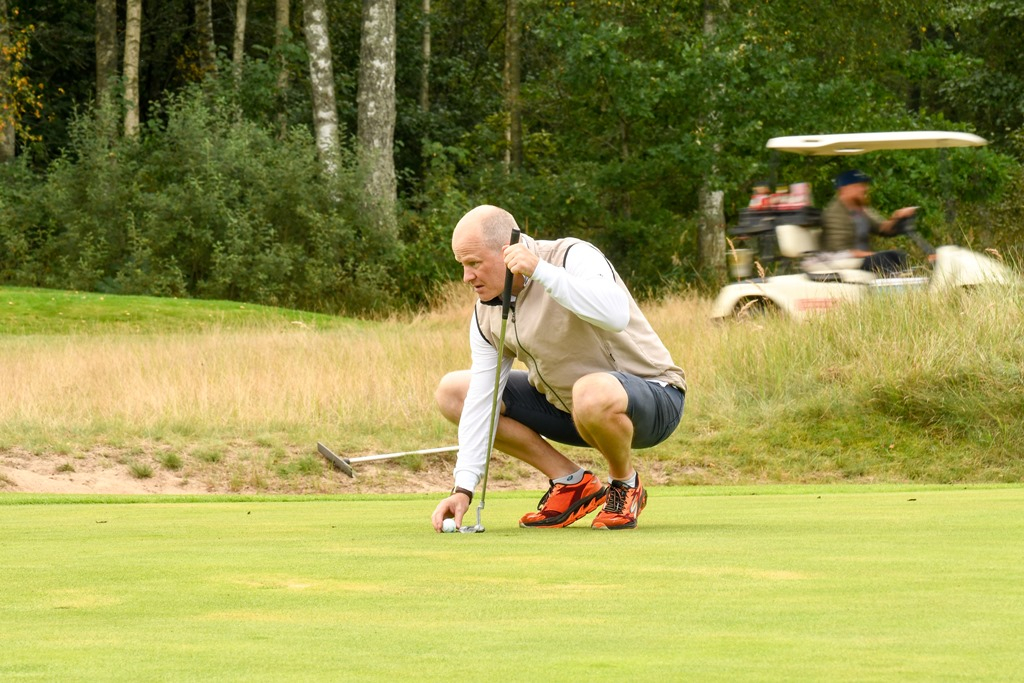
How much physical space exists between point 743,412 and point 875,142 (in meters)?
5.05

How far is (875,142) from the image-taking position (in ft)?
56.8

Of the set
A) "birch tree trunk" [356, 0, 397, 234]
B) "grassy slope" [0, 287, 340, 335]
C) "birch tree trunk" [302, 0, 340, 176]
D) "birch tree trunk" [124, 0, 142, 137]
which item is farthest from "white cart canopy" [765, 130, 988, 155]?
"birch tree trunk" [124, 0, 142, 137]

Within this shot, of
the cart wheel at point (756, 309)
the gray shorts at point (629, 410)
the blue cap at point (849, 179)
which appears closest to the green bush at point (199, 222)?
the cart wheel at point (756, 309)

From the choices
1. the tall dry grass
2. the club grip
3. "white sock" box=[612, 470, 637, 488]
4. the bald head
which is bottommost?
the tall dry grass

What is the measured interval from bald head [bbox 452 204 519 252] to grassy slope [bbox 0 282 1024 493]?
6.66 metres

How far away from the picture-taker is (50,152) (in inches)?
1470

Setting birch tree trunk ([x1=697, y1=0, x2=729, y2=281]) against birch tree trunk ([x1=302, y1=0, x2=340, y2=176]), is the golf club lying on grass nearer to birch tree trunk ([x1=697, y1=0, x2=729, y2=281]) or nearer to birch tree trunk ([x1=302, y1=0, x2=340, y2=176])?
birch tree trunk ([x1=302, y1=0, x2=340, y2=176])

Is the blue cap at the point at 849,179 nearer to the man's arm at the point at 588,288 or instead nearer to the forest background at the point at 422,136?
the man's arm at the point at 588,288

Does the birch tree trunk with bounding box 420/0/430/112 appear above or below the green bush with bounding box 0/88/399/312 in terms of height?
above

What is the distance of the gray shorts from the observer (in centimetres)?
614

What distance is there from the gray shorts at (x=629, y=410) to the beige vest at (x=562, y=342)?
10 centimetres

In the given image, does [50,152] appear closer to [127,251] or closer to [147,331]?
[127,251]

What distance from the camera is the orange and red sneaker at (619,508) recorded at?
6.30 metres

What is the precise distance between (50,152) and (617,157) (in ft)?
44.5
